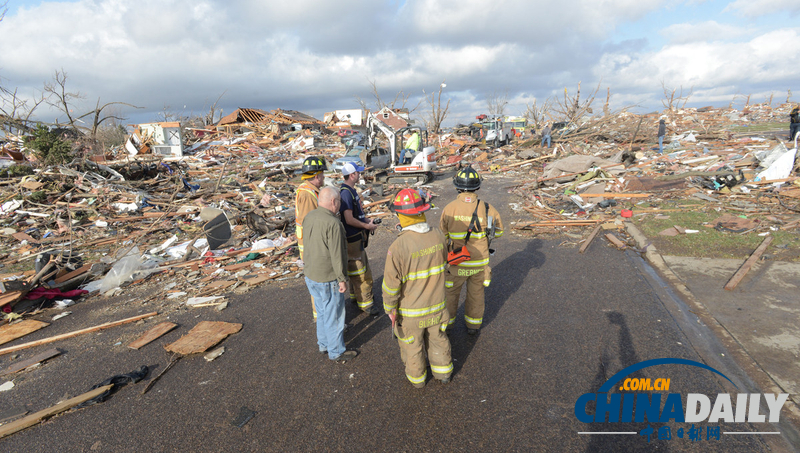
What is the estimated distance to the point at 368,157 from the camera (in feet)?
53.9

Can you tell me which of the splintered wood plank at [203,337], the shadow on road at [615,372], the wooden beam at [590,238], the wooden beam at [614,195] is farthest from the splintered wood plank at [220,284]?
the wooden beam at [614,195]

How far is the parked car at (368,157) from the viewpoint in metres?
16.3

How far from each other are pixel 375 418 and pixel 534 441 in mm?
1267

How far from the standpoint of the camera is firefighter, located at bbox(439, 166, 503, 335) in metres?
3.96

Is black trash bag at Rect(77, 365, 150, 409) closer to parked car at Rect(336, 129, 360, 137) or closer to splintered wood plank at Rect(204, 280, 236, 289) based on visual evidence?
splintered wood plank at Rect(204, 280, 236, 289)

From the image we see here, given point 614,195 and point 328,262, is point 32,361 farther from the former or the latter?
point 614,195

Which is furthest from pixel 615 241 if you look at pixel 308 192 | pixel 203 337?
pixel 203 337

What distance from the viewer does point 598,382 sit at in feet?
10.9

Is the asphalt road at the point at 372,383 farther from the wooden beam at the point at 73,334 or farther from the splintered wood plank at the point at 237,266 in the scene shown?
the splintered wood plank at the point at 237,266

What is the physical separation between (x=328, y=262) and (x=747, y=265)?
6436 mm

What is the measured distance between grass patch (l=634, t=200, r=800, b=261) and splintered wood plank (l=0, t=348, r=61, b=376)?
9393mm

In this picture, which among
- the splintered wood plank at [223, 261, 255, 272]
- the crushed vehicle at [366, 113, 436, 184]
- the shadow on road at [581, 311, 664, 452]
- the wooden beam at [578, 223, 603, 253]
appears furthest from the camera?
the crushed vehicle at [366, 113, 436, 184]

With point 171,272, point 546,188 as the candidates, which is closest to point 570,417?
point 171,272

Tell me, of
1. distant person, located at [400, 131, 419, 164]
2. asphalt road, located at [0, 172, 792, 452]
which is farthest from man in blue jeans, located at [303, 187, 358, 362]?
distant person, located at [400, 131, 419, 164]
